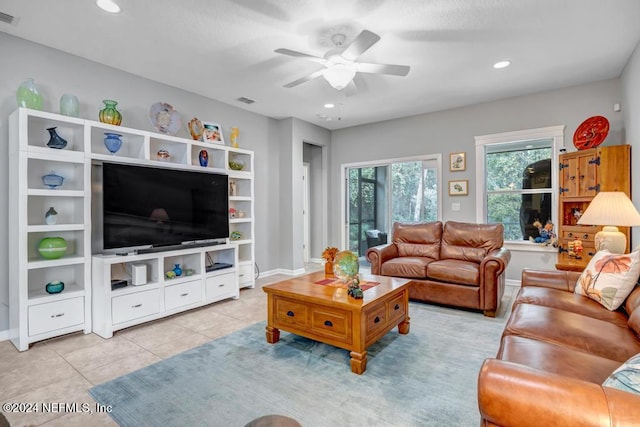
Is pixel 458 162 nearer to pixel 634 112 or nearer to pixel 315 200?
pixel 634 112

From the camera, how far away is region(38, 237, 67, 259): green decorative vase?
283 centimetres

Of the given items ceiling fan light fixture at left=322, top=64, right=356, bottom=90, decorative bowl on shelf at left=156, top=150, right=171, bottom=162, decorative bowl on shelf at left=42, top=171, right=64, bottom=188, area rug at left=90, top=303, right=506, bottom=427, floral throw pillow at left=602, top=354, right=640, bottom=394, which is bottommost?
area rug at left=90, top=303, right=506, bottom=427

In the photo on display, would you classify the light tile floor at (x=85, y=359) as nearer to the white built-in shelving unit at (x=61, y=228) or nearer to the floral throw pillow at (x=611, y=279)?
the white built-in shelving unit at (x=61, y=228)

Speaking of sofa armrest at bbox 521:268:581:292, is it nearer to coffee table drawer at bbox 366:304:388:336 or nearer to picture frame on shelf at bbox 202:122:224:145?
coffee table drawer at bbox 366:304:388:336

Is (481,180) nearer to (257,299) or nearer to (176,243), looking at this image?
(257,299)

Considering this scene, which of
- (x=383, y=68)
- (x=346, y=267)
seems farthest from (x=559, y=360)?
(x=383, y=68)

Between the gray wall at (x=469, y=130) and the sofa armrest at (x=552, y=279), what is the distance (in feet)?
6.95

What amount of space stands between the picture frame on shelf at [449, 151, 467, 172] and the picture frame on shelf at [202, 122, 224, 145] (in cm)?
362

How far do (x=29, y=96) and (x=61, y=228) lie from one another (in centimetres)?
118

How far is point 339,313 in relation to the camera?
236cm

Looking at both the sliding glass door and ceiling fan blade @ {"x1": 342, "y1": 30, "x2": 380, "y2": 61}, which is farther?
the sliding glass door

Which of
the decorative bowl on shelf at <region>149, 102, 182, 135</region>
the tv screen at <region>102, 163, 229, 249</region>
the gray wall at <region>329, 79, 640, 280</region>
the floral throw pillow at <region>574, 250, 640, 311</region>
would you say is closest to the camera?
the floral throw pillow at <region>574, 250, 640, 311</region>

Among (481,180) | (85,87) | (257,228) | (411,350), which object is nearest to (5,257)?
(85,87)

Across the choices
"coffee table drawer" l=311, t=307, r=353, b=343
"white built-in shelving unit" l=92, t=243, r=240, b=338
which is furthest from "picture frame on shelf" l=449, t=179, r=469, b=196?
"coffee table drawer" l=311, t=307, r=353, b=343
